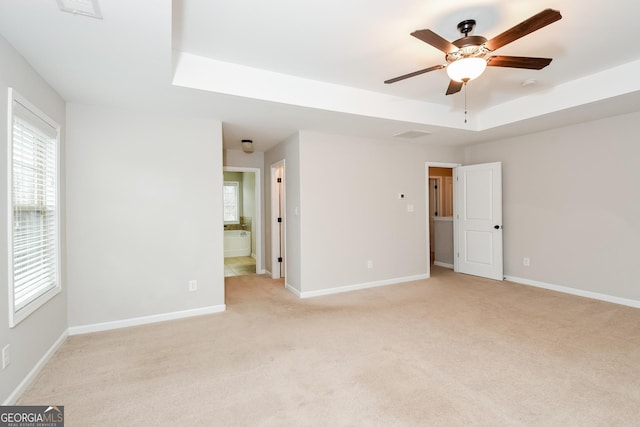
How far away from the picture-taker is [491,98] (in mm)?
3908

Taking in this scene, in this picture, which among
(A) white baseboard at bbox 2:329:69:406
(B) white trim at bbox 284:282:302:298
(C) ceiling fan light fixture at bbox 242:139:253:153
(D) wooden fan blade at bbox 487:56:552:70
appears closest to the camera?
(A) white baseboard at bbox 2:329:69:406

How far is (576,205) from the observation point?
166 inches

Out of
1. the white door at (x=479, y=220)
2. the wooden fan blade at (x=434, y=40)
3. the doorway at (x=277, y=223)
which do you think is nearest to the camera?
the wooden fan blade at (x=434, y=40)

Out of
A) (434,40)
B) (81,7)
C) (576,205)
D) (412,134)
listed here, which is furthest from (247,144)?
(576,205)

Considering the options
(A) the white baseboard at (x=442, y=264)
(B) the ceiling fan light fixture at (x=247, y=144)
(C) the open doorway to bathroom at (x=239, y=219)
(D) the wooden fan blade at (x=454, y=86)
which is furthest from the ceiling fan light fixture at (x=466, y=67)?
(C) the open doorway to bathroom at (x=239, y=219)

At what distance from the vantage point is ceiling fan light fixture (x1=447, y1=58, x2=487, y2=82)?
7.16 feet

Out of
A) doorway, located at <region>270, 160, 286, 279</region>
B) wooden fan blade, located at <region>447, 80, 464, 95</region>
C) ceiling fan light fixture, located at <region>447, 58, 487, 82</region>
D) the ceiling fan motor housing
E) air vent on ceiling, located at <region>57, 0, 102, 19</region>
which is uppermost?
the ceiling fan motor housing

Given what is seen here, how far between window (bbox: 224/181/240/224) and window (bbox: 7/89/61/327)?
5403 mm

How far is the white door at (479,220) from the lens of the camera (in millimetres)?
5035

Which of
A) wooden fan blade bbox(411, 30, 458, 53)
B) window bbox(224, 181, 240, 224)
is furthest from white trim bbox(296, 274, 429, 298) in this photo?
window bbox(224, 181, 240, 224)

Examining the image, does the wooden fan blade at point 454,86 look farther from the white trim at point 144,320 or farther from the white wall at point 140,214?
the white trim at point 144,320

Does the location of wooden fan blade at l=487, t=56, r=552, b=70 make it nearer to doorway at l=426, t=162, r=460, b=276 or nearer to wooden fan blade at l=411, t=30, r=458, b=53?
A: wooden fan blade at l=411, t=30, r=458, b=53

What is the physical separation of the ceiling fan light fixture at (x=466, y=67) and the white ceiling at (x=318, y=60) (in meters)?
0.32

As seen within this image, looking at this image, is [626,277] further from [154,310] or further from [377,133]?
[154,310]
